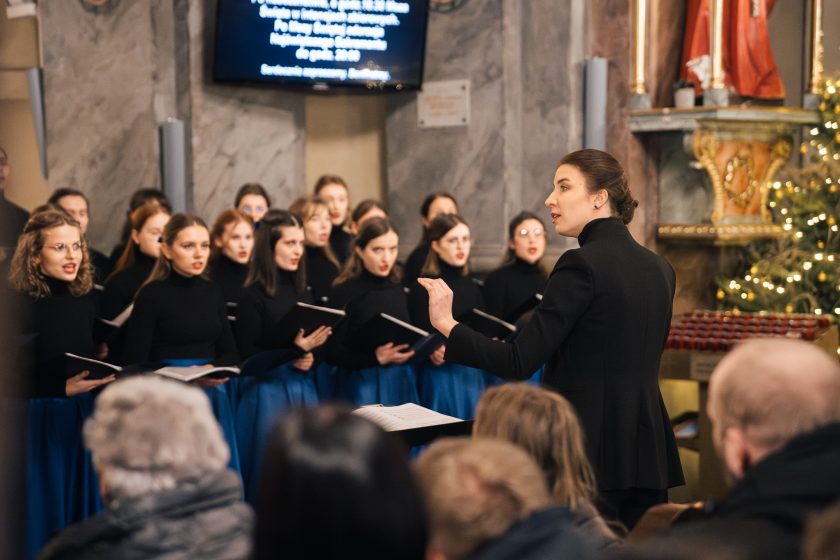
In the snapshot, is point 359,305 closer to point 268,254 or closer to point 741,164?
point 268,254

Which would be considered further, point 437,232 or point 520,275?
point 520,275

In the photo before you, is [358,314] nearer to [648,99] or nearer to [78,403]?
[78,403]

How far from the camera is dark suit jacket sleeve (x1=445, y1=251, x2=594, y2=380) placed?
323 centimetres

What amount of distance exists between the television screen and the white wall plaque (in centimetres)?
17

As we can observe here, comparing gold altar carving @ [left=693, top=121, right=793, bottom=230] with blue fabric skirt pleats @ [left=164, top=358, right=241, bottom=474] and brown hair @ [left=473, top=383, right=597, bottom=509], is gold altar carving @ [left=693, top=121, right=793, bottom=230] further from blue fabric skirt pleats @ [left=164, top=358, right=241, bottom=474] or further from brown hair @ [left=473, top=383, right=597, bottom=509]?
brown hair @ [left=473, top=383, right=597, bottom=509]

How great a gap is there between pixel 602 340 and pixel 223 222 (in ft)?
10.5

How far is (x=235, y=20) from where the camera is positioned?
7809 mm

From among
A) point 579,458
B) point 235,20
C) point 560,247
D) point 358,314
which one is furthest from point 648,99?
point 579,458

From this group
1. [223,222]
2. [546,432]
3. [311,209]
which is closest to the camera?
[546,432]

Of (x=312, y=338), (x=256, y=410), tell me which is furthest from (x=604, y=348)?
(x=256, y=410)

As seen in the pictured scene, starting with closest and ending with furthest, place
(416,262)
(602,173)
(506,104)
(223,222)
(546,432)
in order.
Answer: (546,432) < (602,173) < (223,222) < (416,262) < (506,104)

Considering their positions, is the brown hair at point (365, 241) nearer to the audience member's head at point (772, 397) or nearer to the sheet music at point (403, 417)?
the sheet music at point (403, 417)

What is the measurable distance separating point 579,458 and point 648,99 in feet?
21.4

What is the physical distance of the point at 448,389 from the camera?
238 inches
